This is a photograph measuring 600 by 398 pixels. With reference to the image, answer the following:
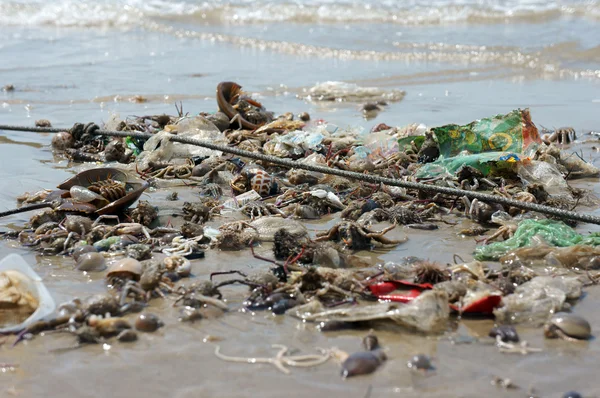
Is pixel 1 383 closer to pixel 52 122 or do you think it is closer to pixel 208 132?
pixel 208 132

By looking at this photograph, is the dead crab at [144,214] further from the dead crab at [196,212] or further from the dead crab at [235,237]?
the dead crab at [235,237]

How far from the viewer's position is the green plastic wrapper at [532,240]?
409 cm

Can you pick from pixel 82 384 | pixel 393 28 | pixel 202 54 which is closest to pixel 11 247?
pixel 82 384

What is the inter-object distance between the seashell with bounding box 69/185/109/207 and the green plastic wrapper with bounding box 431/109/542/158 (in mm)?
2777

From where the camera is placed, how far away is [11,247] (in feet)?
14.0

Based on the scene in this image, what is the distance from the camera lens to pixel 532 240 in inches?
162

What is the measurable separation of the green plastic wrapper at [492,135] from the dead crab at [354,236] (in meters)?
1.89

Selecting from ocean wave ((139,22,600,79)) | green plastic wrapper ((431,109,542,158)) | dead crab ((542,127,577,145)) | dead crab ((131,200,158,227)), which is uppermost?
ocean wave ((139,22,600,79))

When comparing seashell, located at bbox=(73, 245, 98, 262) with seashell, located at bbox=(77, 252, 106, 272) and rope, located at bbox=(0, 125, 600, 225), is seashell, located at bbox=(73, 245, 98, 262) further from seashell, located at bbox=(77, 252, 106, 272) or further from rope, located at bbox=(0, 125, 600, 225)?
rope, located at bbox=(0, 125, 600, 225)

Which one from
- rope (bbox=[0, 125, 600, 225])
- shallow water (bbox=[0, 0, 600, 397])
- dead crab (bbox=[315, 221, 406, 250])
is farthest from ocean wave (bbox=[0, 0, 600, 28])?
dead crab (bbox=[315, 221, 406, 250])

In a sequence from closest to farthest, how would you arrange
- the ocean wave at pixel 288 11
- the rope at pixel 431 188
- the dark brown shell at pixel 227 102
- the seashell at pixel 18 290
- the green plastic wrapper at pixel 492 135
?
the seashell at pixel 18 290
the rope at pixel 431 188
the green plastic wrapper at pixel 492 135
the dark brown shell at pixel 227 102
the ocean wave at pixel 288 11

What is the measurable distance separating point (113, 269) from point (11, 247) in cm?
96

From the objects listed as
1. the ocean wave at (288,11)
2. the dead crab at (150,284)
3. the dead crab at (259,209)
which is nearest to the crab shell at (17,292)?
the dead crab at (150,284)

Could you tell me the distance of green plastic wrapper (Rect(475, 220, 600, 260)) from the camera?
409 centimetres
